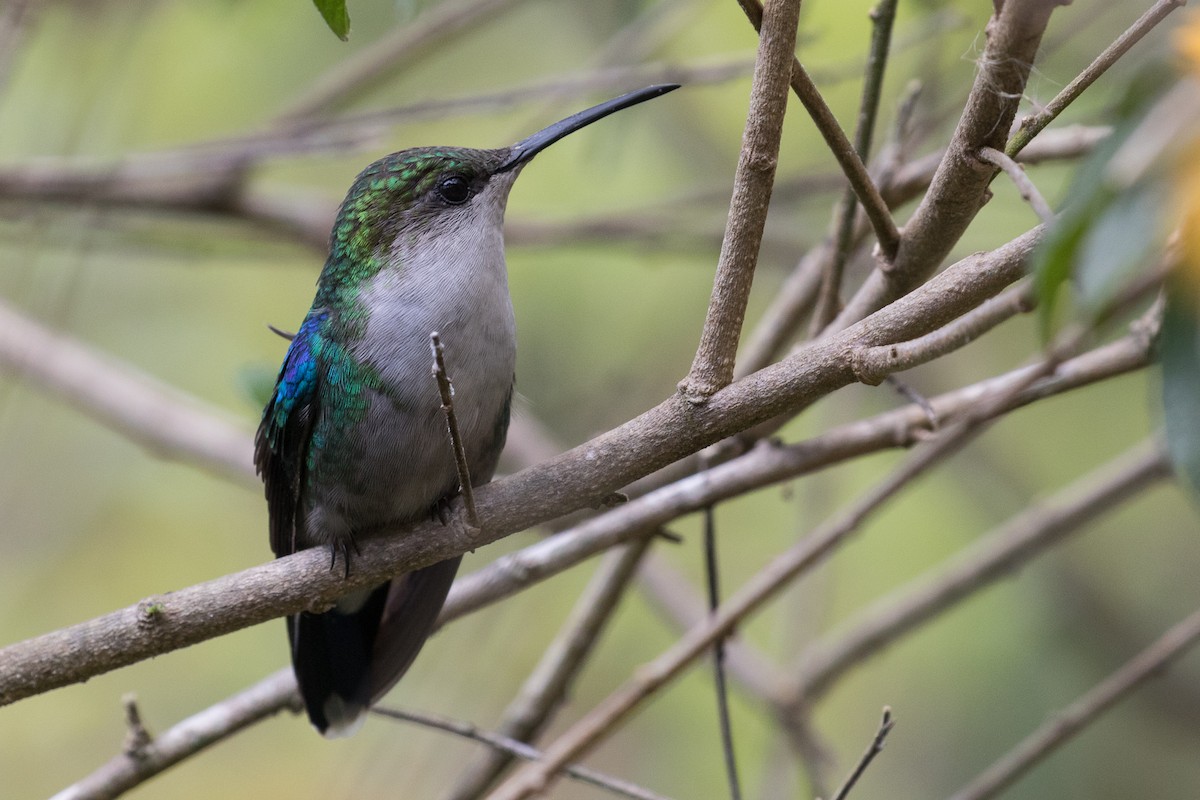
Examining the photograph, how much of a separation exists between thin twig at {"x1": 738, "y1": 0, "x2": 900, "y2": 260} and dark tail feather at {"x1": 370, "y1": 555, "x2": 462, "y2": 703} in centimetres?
155

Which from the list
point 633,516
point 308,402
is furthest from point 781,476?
point 308,402

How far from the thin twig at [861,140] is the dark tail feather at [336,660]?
163 centimetres

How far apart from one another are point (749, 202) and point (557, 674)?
6.45ft

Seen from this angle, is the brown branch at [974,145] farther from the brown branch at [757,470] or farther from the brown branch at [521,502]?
the brown branch at [757,470]

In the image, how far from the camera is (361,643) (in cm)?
373

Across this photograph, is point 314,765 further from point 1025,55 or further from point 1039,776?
point 1025,55

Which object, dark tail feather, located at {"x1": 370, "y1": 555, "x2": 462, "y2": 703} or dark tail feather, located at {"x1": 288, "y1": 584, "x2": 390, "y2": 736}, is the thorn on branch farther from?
dark tail feather, located at {"x1": 370, "y1": 555, "x2": 462, "y2": 703}

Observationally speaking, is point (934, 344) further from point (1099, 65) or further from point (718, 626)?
point (718, 626)

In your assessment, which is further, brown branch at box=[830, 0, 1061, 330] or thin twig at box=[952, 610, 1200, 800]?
thin twig at box=[952, 610, 1200, 800]

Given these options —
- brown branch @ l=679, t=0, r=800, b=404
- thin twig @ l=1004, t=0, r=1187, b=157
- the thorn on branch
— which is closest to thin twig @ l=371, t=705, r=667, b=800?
the thorn on branch

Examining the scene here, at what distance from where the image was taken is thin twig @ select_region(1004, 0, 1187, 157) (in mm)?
1837

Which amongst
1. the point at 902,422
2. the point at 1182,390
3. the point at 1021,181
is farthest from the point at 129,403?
the point at 1182,390

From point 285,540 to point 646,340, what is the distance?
3.03 m

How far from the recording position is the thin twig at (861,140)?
101 inches
